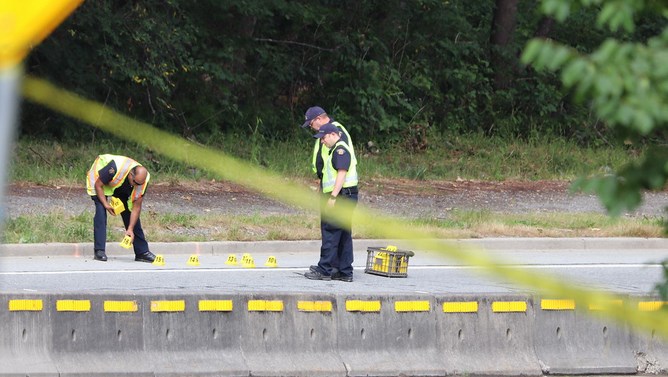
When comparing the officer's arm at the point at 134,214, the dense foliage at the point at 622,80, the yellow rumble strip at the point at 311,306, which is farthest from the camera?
the officer's arm at the point at 134,214

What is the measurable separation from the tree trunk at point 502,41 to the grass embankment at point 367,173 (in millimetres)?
2510

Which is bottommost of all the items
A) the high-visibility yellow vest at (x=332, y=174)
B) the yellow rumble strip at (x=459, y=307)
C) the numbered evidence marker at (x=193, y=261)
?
the yellow rumble strip at (x=459, y=307)

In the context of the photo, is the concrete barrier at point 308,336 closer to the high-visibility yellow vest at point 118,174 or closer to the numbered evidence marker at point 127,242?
the high-visibility yellow vest at point 118,174

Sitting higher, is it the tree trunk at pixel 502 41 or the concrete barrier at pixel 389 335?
the tree trunk at pixel 502 41

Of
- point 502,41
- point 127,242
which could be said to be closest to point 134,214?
point 127,242

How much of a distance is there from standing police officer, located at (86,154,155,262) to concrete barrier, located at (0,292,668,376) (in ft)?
13.8

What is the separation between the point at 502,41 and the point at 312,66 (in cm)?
447

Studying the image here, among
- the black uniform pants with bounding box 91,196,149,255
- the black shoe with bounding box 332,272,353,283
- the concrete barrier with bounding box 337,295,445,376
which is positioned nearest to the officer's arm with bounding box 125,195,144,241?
the black uniform pants with bounding box 91,196,149,255

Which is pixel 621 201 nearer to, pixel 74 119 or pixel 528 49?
pixel 528 49

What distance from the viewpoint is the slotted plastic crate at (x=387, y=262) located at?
12633mm

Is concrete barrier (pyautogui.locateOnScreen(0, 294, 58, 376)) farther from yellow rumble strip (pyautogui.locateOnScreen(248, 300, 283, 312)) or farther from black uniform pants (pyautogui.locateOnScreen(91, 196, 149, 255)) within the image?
black uniform pants (pyautogui.locateOnScreen(91, 196, 149, 255))

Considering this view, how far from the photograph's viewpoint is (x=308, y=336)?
28.6ft

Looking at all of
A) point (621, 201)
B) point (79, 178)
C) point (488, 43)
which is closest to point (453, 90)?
point (488, 43)

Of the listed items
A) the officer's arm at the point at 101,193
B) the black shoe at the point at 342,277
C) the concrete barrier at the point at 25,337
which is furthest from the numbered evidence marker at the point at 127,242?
the concrete barrier at the point at 25,337
